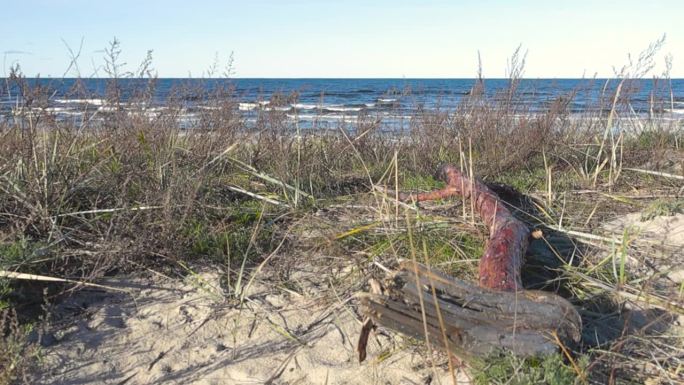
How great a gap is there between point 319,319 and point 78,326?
113 centimetres

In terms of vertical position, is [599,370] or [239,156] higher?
[239,156]

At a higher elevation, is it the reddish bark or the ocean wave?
the ocean wave

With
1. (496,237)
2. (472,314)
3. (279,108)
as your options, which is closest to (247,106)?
(279,108)

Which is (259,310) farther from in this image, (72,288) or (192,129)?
(192,129)

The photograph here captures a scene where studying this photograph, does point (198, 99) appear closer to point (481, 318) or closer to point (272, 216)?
point (272, 216)

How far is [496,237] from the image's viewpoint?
276 centimetres

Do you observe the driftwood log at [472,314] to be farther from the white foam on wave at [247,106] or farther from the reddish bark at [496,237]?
the white foam on wave at [247,106]

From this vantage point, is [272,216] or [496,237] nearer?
[496,237]

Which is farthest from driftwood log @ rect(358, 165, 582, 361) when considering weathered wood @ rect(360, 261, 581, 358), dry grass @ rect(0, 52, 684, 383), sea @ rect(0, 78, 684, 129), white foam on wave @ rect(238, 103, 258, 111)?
white foam on wave @ rect(238, 103, 258, 111)

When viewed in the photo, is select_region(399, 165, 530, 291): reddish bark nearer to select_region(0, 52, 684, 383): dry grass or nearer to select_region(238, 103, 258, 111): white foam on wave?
select_region(0, 52, 684, 383): dry grass

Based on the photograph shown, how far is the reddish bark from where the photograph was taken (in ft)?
7.80

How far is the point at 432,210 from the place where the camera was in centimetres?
375

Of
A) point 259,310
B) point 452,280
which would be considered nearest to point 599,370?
point 452,280

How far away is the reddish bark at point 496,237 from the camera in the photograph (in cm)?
238
